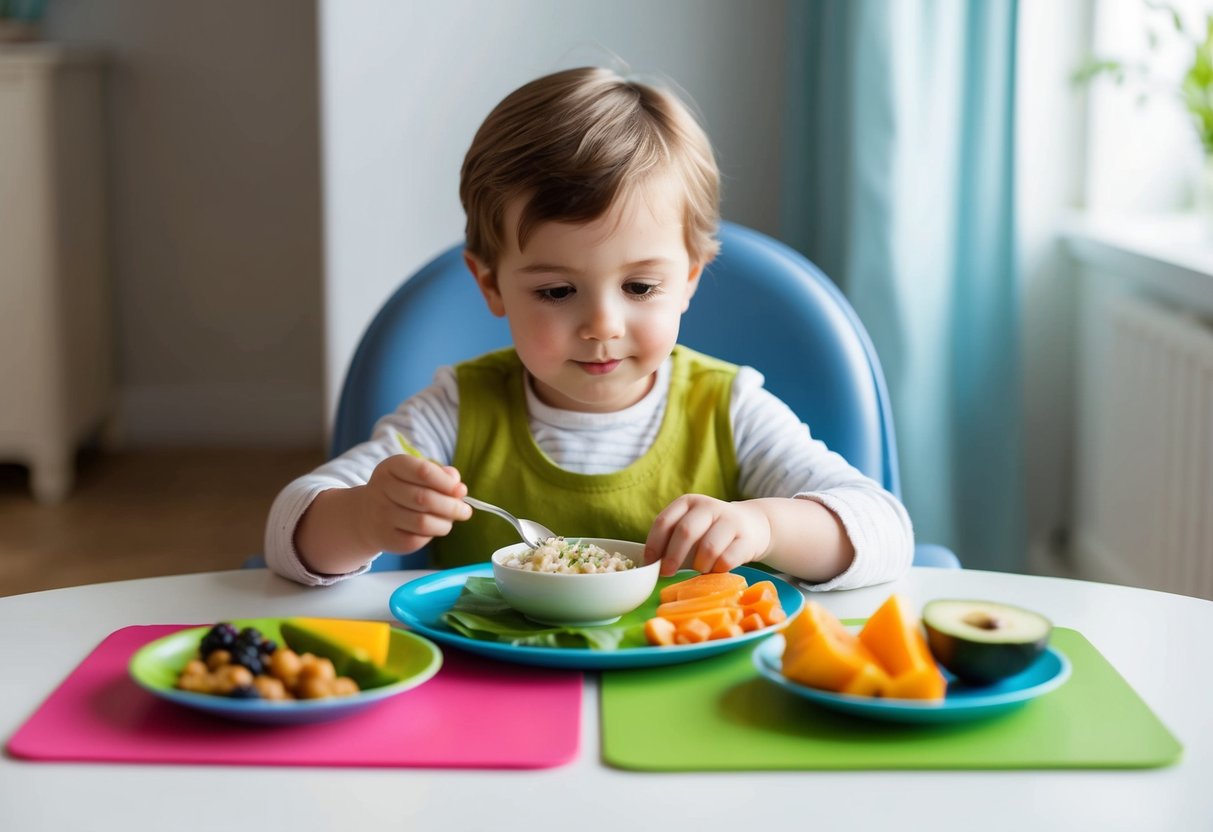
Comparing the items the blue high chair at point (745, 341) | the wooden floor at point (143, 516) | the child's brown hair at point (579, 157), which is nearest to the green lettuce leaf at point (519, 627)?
the child's brown hair at point (579, 157)

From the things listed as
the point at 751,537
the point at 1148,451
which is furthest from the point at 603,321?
the point at 1148,451

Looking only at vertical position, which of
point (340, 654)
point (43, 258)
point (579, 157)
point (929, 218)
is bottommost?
point (43, 258)

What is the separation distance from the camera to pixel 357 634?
0.79 m

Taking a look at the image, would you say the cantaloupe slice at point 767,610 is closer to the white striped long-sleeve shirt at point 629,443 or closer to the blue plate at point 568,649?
the blue plate at point 568,649

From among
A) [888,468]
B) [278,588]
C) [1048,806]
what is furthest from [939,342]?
[1048,806]

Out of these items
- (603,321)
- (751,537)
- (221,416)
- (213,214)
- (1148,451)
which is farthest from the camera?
(221,416)

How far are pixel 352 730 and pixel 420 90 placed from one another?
1.66 meters

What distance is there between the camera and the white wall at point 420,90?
87.2 inches

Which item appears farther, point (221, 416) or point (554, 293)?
point (221, 416)

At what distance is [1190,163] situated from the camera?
Answer: 246cm

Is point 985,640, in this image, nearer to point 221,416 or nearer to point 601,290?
point 601,290

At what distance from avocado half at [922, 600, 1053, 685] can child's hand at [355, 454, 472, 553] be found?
319 mm

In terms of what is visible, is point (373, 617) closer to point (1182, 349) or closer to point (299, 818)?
point (299, 818)

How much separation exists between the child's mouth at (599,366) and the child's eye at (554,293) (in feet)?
0.20
